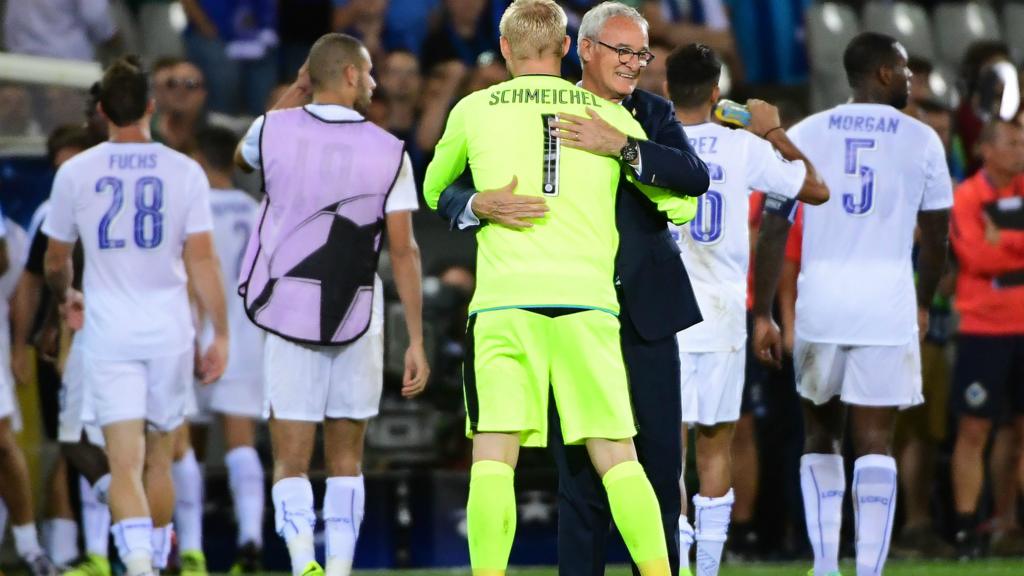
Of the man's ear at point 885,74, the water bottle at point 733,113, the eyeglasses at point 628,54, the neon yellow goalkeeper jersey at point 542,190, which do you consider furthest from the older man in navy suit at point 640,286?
the man's ear at point 885,74

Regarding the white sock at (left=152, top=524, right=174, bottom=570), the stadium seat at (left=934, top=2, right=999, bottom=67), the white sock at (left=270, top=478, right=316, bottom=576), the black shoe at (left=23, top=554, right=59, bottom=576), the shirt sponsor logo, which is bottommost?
the black shoe at (left=23, top=554, right=59, bottom=576)

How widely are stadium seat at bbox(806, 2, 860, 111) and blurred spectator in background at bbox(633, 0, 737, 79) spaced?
23.3 inches

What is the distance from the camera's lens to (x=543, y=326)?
21.9ft

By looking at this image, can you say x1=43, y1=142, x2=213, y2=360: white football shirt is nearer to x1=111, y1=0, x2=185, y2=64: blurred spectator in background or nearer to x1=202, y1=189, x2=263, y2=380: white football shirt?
x1=202, y1=189, x2=263, y2=380: white football shirt

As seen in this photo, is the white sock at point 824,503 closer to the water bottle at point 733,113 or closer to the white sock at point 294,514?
the water bottle at point 733,113

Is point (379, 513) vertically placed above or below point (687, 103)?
below

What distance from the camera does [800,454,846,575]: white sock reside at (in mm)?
9062

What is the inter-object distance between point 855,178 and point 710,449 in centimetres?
137

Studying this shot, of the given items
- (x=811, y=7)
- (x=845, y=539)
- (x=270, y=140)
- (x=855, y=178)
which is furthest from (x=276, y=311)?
(x=811, y=7)

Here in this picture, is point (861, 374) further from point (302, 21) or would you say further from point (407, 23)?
point (302, 21)

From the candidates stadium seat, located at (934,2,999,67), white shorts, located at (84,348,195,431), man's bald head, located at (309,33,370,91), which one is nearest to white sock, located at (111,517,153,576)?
white shorts, located at (84,348,195,431)

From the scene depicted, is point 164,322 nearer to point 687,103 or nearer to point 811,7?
point 687,103

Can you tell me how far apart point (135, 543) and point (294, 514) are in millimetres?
854

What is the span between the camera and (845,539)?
12.5 metres
